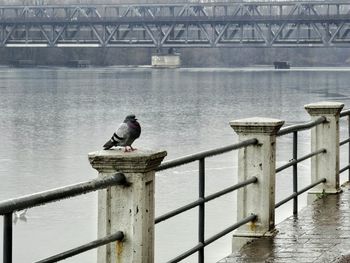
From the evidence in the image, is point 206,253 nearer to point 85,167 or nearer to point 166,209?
point 166,209

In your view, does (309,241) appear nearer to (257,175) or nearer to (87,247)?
(257,175)

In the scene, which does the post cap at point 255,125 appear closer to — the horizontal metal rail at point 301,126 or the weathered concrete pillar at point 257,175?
the weathered concrete pillar at point 257,175

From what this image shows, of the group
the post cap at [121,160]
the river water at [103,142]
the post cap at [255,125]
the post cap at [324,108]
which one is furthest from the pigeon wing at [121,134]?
the river water at [103,142]

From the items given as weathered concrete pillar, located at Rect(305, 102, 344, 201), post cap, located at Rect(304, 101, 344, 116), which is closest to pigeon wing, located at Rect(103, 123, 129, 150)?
post cap, located at Rect(304, 101, 344, 116)

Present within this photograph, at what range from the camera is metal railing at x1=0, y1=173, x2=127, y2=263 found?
638cm

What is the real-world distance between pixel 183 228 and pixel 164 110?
56323 millimetres

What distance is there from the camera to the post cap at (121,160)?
8.09 metres

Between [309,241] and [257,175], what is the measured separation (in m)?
0.85

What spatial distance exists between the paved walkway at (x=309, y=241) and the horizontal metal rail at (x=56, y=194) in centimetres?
290

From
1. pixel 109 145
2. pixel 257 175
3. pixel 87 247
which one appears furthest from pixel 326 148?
pixel 87 247

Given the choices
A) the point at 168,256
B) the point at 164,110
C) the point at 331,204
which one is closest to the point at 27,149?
the point at 168,256

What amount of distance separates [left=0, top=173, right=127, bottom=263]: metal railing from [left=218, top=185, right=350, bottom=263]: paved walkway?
2.77m

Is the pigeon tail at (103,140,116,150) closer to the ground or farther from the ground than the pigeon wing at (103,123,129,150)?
closer to the ground

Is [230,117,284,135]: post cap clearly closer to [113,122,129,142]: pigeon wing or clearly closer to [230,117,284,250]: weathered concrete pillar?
[230,117,284,250]: weathered concrete pillar
